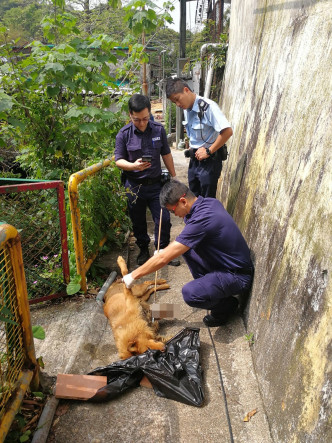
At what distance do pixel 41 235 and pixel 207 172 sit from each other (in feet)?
7.05

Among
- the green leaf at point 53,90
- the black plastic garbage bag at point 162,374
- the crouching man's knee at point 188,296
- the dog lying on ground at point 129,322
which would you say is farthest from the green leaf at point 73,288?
the green leaf at point 53,90

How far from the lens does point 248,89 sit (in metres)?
4.30

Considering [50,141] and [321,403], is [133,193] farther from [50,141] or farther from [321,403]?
[321,403]

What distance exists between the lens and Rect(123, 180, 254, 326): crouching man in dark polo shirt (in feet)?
9.22

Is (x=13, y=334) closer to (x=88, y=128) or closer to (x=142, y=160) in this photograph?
(x=142, y=160)

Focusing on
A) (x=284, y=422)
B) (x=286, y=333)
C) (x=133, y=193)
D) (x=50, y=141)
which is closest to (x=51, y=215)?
(x=133, y=193)

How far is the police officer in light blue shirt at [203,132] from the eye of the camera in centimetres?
376

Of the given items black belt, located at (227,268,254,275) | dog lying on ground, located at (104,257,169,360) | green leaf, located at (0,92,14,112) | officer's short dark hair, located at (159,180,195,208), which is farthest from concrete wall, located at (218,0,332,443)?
green leaf, located at (0,92,14,112)

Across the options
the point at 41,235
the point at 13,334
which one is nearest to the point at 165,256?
the point at 13,334

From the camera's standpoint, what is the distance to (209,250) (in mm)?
2945

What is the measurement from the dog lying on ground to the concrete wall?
0.90 metres

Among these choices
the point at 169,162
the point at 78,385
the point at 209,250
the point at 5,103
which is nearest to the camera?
the point at 78,385

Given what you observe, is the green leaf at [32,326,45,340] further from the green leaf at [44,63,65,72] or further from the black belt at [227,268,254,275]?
the green leaf at [44,63,65,72]

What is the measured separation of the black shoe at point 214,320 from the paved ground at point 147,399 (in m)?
0.06
